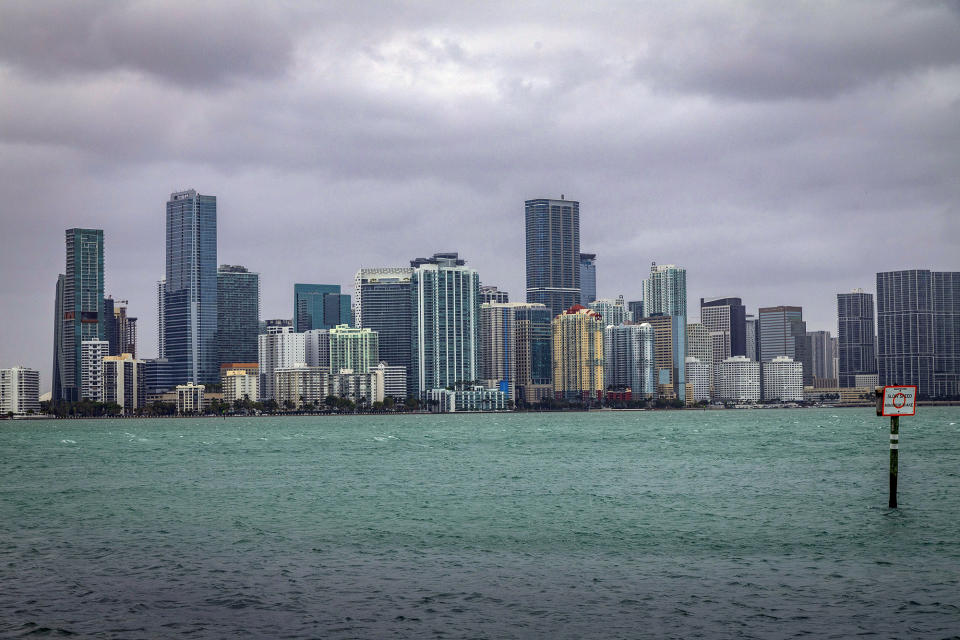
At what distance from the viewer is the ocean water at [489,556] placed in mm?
31062

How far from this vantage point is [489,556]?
42.2m

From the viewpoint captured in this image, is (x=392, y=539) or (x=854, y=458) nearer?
(x=392, y=539)

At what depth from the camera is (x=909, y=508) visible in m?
55.6

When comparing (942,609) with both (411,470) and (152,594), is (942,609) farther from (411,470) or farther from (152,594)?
(411,470)

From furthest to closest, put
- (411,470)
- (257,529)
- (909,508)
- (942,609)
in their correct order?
(411,470)
(909,508)
(257,529)
(942,609)

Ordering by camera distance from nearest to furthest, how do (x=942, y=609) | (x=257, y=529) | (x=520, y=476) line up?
(x=942, y=609) → (x=257, y=529) → (x=520, y=476)

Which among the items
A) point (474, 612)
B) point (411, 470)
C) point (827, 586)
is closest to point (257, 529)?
point (474, 612)

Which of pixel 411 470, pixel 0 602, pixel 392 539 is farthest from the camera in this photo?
pixel 411 470

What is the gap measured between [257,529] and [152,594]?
1575cm

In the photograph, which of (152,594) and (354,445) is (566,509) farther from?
(354,445)

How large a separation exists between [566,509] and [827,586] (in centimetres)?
2392

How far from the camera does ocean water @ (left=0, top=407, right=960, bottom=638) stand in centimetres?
3106

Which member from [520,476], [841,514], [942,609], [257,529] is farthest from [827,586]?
[520,476]

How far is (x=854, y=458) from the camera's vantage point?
97.4 metres
